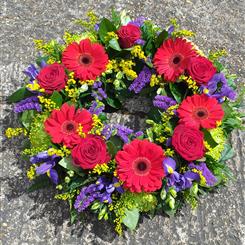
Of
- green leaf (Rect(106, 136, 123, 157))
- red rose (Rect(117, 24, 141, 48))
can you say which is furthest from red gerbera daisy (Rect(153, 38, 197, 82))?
green leaf (Rect(106, 136, 123, 157))

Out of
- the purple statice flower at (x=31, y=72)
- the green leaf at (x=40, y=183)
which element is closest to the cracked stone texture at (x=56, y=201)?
the green leaf at (x=40, y=183)

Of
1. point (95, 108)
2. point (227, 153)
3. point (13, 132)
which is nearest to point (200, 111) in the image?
point (227, 153)

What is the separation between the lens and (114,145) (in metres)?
1.85

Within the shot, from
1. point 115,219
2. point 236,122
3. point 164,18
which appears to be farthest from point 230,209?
point 164,18

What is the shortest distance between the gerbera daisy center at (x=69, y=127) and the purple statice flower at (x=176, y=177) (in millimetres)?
395

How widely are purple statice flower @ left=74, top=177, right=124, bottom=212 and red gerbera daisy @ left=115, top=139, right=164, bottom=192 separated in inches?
2.3

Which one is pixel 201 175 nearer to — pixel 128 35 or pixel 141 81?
pixel 141 81

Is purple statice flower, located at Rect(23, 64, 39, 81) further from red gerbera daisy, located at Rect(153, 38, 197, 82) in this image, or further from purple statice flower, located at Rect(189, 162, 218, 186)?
purple statice flower, located at Rect(189, 162, 218, 186)

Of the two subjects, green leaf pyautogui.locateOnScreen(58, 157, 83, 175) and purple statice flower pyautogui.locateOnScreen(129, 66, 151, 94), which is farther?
purple statice flower pyautogui.locateOnScreen(129, 66, 151, 94)

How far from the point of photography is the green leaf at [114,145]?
1.83 m

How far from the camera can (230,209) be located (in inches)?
78.2

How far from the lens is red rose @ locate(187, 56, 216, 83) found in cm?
198

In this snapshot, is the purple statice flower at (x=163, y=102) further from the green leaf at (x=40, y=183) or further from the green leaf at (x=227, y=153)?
the green leaf at (x=40, y=183)

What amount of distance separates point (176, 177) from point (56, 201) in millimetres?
530
